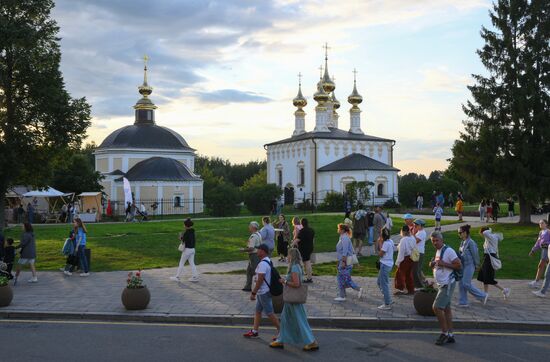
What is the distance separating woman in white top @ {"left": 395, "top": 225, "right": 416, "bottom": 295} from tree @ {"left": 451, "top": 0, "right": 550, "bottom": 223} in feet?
66.1

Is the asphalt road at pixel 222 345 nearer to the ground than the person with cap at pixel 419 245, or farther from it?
nearer to the ground

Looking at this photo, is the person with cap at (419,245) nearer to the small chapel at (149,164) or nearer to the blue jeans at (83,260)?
the blue jeans at (83,260)

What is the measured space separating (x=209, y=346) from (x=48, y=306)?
15.5 ft

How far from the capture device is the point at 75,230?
17016 millimetres

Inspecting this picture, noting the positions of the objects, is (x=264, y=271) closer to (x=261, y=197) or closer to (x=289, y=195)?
(x=261, y=197)

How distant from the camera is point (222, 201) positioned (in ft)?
154

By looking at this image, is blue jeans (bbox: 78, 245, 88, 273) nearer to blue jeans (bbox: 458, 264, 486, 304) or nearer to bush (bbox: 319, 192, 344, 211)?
blue jeans (bbox: 458, 264, 486, 304)

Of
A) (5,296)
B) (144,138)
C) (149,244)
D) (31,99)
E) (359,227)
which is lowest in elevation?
(5,296)

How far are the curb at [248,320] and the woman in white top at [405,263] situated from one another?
2305 mm

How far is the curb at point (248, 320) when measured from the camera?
10695mm

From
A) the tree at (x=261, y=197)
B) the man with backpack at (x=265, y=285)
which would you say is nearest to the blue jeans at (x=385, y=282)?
the man with backpack at (x=265, y=285)

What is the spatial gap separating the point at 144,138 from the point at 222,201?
25.1 metres

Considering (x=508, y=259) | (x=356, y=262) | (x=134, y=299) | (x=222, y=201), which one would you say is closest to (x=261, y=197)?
(x=222, y=201)

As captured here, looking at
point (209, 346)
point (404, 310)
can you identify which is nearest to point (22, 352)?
point (209, 346)
